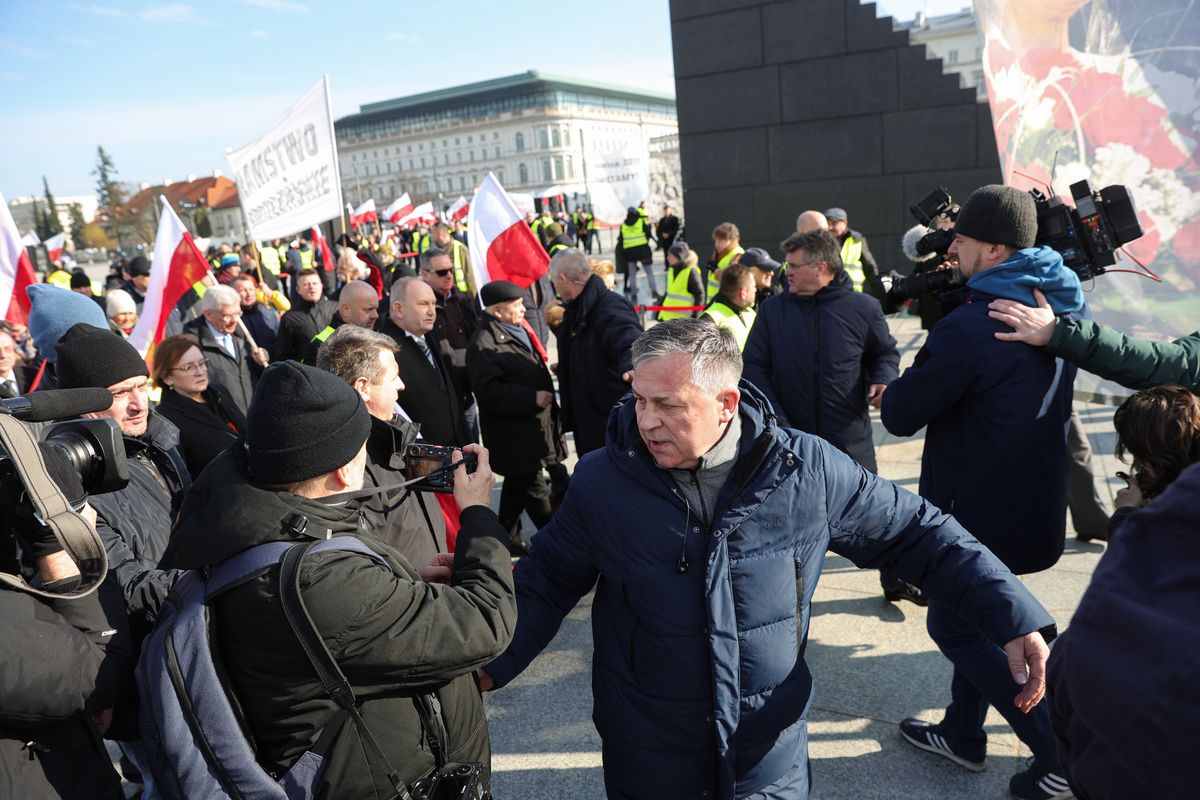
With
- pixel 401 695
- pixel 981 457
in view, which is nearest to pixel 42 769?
pixel 401 695

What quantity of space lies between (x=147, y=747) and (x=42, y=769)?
28cm

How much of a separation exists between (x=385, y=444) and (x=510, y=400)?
215 cm

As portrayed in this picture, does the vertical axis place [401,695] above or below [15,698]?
below

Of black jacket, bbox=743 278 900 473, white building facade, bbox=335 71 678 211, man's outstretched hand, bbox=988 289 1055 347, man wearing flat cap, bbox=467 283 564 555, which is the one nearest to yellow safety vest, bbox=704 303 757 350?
black jacket, bbox=743 278 900 473

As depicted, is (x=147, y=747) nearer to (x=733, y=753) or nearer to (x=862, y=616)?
(x=733, y=753)

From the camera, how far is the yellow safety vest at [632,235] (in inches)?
611

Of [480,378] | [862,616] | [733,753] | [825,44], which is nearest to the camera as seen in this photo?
[733,753]

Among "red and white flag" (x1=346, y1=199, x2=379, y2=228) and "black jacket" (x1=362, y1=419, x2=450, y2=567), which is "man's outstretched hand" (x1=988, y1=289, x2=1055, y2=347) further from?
"red and white flag" (x1=346, y1=199, x2=379, y2=228)

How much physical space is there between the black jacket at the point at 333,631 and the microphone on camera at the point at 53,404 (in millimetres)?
373

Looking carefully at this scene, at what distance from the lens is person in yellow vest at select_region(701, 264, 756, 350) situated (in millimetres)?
4914

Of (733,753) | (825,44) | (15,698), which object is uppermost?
(825,44)

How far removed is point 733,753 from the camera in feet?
6.24

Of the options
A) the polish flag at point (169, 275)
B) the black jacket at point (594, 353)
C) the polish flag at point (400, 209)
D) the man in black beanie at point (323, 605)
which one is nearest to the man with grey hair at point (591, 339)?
the black jacket at point (594, 353)

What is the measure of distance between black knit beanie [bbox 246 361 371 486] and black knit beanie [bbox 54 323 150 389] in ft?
5.20
